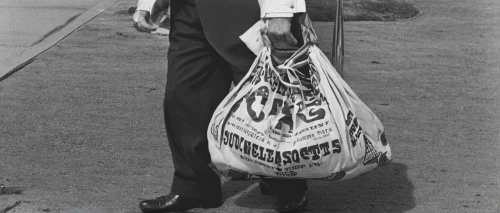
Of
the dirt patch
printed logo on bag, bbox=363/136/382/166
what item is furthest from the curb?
printed logo on bag, bbox=363/136/382/166

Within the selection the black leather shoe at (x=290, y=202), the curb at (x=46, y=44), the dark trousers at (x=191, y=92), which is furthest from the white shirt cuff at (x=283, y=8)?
the curb at (x=46, y=44)

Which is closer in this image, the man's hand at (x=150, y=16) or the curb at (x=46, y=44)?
the man's hand at (x=150, y=16)

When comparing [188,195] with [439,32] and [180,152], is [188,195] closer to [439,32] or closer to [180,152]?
[180,152]

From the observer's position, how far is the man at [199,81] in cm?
424

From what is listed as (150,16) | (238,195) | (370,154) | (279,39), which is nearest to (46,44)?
(238,195)

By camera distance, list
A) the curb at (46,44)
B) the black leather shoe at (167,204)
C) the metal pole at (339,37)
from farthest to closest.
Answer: the curb at (46,44), the metal pole at (339,37), the black leather shoe at (167,204)

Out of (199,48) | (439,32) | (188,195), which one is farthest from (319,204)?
(439,32)

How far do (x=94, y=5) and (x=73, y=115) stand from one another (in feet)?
11.9

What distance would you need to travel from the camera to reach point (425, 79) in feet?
23.8

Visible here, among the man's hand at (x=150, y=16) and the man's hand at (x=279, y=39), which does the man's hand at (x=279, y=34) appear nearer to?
the man's hand at (x=279, y=39)

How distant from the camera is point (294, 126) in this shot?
4023 mm

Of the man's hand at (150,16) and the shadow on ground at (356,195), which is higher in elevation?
the man's hand at (150,16)

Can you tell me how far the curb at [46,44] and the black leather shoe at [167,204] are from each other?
293cm

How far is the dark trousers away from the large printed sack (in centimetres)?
30
